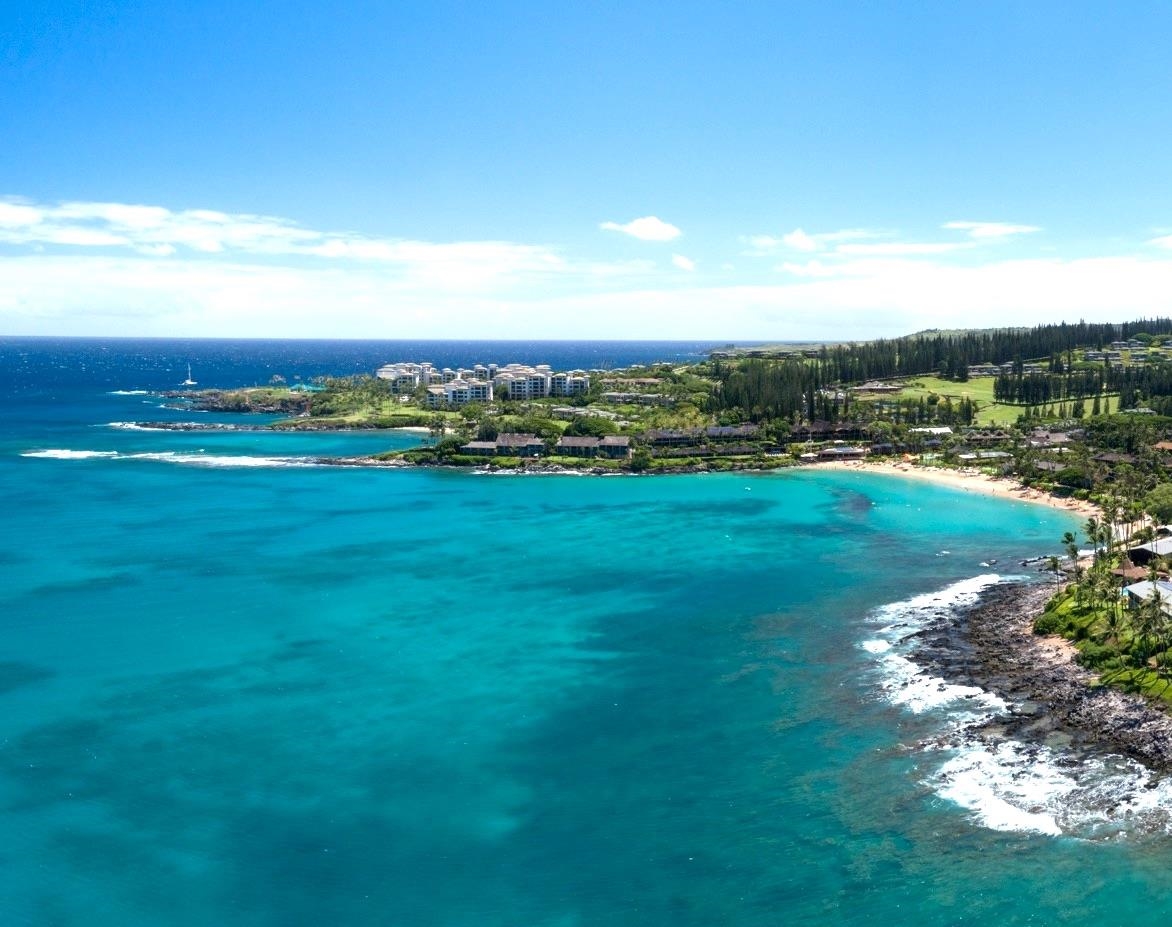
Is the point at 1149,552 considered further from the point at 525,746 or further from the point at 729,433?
the point at 729,433

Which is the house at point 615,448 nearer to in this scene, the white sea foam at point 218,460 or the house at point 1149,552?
the white sea foam at point 218,460

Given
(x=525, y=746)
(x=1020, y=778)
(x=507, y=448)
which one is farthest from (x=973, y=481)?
(x=525, y=746)

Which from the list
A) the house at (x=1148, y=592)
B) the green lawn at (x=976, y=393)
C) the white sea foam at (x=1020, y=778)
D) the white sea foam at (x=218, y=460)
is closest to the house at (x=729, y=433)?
the green lawn at (x=976, y=393)

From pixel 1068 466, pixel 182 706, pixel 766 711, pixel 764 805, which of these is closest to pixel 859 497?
pixel 1068 466

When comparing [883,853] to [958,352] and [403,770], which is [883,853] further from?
[958,352]

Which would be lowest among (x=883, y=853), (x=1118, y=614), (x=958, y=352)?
(x=883, y=853)
